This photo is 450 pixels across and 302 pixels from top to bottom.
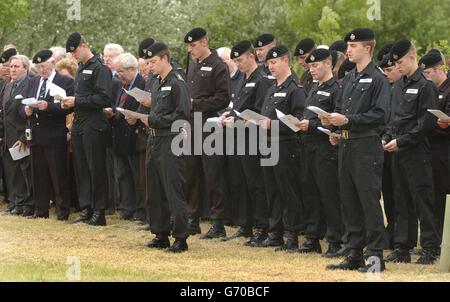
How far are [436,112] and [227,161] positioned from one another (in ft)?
12.0

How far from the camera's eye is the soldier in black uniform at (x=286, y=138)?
1345 cm

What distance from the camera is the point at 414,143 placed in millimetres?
12469

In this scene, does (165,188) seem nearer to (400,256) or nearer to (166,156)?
(166,156)

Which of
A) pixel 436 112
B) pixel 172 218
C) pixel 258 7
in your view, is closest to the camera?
pixel 436 112

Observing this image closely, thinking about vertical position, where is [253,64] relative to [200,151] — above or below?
above

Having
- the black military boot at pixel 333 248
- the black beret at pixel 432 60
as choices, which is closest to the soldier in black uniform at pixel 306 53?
the black beret at pixel 432 60

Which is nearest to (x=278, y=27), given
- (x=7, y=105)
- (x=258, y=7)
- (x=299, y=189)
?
(x=258, y=7)

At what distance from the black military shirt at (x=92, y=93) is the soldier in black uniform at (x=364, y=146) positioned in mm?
4667

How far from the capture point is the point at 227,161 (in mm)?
15109

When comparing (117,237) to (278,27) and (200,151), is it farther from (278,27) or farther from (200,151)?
(278,27)

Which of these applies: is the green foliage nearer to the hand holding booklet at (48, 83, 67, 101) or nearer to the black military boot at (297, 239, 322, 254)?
the hand holding booklet at (48, 83, 67, 101)

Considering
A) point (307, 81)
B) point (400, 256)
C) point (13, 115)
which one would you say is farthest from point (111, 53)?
point (400, 256)

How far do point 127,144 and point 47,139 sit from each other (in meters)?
1.12

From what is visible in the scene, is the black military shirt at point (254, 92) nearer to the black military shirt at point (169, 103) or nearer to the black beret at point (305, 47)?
the black beret at point (305, 47)
